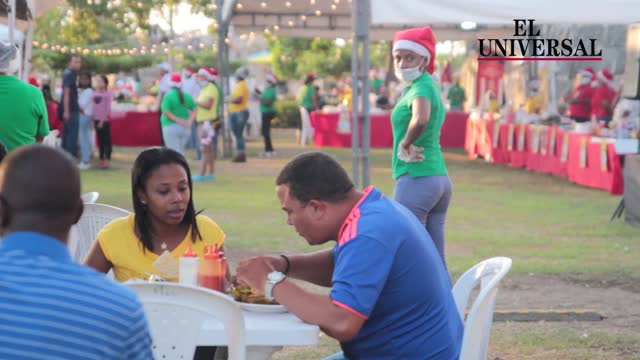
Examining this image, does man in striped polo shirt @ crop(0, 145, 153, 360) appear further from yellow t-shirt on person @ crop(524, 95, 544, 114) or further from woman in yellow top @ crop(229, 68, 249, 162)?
yellow t-shirt on person @ crop(524, 95, 544, 114)

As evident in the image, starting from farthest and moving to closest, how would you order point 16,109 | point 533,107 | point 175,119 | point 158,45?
point 158,45 → point 533,107 → point 175,119 → point 16,109

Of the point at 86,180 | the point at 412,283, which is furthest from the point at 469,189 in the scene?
the point at 412,283

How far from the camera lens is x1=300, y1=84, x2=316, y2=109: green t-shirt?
2914 cm

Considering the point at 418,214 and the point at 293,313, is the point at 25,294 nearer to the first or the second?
the point at 293,313

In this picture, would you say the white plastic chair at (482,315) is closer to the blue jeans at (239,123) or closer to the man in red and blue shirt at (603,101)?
the man in red and blue shirt at (603,101)

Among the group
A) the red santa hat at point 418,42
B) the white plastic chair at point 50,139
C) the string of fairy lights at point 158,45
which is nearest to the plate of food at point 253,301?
the white plastic chair at point 50,139

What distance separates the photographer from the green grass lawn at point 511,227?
6945 millimetres

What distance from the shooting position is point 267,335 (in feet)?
11.9

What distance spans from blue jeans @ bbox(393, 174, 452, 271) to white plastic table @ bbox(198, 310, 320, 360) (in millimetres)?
3317

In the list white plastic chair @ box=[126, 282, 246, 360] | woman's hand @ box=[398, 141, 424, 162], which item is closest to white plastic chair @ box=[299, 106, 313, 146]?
woman's hand @ box=[398, 141, 424, 162]

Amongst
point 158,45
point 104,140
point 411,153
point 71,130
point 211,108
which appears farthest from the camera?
point 158,45

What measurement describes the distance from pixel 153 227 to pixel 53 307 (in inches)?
92.5

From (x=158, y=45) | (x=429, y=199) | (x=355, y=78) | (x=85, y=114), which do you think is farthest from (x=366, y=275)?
(x=158, y=45)

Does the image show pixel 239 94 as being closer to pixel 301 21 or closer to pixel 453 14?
pixel 301 21
